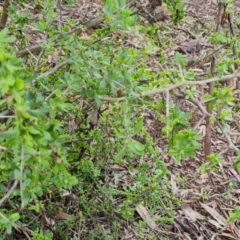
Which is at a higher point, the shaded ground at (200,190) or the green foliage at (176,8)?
the green foliage at (176,8)

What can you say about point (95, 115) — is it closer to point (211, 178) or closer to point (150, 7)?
point (150, 7)

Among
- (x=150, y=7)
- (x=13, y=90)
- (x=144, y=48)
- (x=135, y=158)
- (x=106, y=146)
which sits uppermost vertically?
(x=13, y=90)

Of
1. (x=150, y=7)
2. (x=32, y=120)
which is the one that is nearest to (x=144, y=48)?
(x=32, y=120)

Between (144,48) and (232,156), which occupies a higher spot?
(144,48)

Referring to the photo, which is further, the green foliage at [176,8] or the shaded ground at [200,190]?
the shaded ground at [200,190]

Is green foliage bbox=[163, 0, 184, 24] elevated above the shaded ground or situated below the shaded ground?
above

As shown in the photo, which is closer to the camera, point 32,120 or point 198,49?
point 32,120

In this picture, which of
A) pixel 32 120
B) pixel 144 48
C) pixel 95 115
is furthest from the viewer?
pixel 95 115

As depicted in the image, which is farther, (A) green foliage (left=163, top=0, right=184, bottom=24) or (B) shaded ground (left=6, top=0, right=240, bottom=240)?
(B) shaded ground (left=6, top=0, right=240, bottom=240)

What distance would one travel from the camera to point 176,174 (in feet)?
8.77

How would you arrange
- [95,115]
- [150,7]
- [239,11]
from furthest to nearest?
[239,11] < [150,7] < [95,115]

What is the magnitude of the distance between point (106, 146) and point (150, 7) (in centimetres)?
70

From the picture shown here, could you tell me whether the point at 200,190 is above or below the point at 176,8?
below

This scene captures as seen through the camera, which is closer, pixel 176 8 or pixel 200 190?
pixel 176 8
